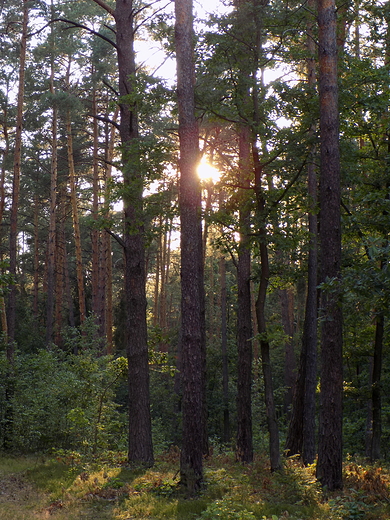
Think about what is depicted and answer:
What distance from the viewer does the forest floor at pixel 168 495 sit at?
7105 millimetres

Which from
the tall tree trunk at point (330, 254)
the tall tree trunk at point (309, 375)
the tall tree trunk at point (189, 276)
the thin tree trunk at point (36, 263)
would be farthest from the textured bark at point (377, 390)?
the thin tree trunk at point (36, 263)

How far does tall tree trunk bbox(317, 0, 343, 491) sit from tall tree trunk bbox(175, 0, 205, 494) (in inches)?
81.6

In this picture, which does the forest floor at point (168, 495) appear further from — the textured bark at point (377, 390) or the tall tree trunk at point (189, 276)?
the textured bark at point (377, 390)

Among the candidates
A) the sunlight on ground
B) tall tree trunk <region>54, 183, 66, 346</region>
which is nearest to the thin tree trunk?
tall tree trunk <region>54, 183, 66, 346</region>

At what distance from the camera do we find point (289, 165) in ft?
Result: 34.8

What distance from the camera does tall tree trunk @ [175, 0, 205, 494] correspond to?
8.52 metres

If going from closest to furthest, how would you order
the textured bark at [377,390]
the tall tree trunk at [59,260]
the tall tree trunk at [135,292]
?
the tall tree trunk at [135,292] < the textured bark at [377,390] < the tall tree trunk at [59,260]

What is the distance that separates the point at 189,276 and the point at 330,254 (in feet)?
7.91

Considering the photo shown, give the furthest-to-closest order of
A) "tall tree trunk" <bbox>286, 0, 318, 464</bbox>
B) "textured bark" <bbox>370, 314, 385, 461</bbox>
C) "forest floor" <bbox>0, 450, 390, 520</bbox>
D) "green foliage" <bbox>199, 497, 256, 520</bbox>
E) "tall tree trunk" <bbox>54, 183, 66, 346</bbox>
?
"tall tree trunk" <bbox>54, 183, 66, 346</bbox> < "tall tree trunk" <bbox>286, 0, 318, 464</bbox> < "textured bark" <bbox>370, 314, 385, 461</bbox> < "forest floor" <bbox>0, 450, 390, 520</bbox> < "green foliage" <bbox>199, 497, 256, 520</bbox>

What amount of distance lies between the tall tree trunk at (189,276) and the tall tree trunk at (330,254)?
81.6 inches

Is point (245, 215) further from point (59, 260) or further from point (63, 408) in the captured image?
point (59, 260)

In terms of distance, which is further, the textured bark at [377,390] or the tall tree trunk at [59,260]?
the tall tree trunk at [59,260]

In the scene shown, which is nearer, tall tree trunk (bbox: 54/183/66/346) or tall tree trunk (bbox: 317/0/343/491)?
tall tree trunk (bbox: 317/0/343/491)

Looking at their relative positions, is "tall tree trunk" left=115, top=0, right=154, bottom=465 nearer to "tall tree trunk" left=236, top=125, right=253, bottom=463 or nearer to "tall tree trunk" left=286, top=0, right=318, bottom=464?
"tall tree trunk" left=236, top=125, right=253, bottom=463
